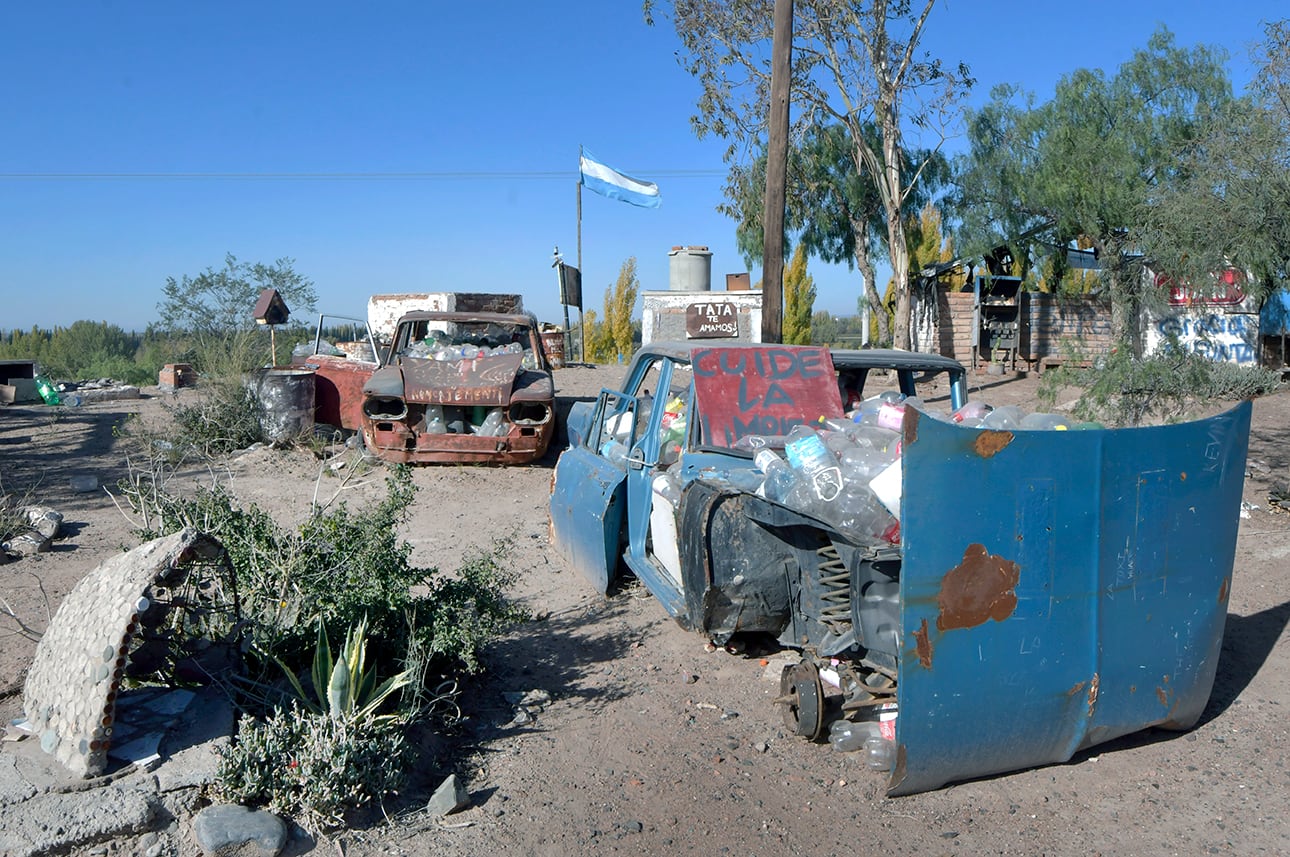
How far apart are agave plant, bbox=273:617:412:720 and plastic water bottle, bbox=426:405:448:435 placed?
558cm

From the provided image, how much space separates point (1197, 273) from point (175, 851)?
16386mm

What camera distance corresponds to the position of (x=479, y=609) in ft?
12.7

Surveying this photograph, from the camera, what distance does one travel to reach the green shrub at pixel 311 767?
289 cm

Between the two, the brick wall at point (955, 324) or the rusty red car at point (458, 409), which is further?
the brick wall at point (955, 324)

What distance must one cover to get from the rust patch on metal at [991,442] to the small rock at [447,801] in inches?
79.8

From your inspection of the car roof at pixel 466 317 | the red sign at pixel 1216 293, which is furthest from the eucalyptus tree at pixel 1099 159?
the car roof at pixel 466 317

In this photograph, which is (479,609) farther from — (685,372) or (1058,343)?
(1058,343)

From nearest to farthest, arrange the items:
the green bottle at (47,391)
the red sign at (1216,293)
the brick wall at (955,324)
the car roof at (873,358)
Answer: the car roof at (873,358) → the green bottle at (47,391) → the red sign at (1216,293) → the brick wall at (955,324)

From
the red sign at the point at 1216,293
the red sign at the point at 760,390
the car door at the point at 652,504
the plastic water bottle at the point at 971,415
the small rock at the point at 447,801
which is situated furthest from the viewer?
the red sign at the point at 1216,293

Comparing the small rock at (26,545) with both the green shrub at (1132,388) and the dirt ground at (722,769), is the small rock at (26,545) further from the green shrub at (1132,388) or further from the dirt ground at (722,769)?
the green shrub at (1132,388)

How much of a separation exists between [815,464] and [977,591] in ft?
3.27

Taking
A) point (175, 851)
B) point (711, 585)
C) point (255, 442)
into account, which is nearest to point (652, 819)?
point (711, 585)

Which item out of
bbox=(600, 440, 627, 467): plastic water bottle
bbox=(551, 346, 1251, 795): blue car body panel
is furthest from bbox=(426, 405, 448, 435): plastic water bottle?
bbox=(551, 346, 1251, 795): blue car body panel

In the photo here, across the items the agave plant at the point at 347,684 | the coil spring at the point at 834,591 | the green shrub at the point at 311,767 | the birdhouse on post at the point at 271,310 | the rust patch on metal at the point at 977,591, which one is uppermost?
the birdhouse on post at the point at 271,310
